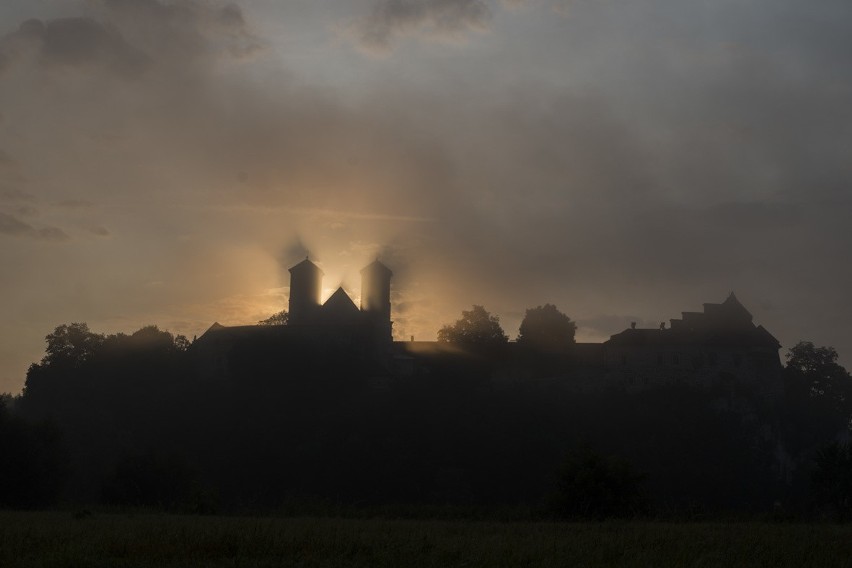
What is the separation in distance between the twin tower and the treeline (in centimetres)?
608

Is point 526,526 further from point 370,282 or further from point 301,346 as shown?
point 370,282

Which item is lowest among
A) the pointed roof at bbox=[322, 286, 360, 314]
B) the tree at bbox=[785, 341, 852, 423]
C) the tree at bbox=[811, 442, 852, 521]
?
the tree at bbox=[811, 442, 852, 521]

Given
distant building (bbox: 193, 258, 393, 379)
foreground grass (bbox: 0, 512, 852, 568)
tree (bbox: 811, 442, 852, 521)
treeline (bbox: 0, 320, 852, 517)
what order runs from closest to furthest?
foreground grass (bbox: 0, 512, 852, 568) → tree (bbox: 811, 442, 852, 521) → treeline (bbox: 0, 320, 852, 517) → distant building (bbox: 193, 258, 393, 379)

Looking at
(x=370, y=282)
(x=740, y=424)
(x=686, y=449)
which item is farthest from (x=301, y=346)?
(x=740, y=424)

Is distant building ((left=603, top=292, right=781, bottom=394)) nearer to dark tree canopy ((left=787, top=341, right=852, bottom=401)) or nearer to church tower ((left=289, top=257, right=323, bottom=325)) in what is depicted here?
dark tree canopy ((left=787, top=341, right=852, bottom=401))

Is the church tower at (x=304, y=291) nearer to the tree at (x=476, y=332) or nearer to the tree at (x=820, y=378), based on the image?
the tree at (x=476, y=332)

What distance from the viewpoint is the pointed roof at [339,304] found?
90.2 meters

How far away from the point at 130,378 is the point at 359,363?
69.6 ft

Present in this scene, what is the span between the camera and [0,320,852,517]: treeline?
6812cm

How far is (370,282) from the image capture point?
313ft

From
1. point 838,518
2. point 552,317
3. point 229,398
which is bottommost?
point 838,518

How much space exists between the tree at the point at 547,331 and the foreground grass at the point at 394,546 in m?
63.8

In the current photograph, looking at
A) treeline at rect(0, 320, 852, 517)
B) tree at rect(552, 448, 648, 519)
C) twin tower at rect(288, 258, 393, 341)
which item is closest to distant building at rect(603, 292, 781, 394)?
treeline at rect(0, 320, 852, 517)

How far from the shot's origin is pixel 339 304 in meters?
90.6
